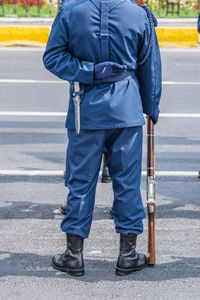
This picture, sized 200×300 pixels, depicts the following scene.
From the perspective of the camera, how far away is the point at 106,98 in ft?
14.9

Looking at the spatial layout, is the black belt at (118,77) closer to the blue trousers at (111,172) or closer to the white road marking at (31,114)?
the blue trousers at (111,172)

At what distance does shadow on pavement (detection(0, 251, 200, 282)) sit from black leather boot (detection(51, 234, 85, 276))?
39 mm

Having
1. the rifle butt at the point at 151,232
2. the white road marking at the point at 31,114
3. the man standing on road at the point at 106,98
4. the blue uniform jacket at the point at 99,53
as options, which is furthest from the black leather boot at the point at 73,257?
the white road marking at the point at 31,114

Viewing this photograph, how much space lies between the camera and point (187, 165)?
7492mm

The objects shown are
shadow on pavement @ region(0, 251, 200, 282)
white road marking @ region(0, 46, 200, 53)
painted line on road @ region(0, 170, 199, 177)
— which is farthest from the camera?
white road marking @ region(0, 46, 200, 53)

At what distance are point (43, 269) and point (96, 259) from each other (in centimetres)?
38

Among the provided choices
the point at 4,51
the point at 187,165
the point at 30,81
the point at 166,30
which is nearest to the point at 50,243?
the point at 187,165

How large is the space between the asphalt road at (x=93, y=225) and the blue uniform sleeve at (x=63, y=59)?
123cm

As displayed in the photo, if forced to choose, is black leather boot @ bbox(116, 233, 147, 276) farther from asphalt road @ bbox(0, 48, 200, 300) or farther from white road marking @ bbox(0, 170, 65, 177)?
white road marking @ bbox(0, 170, 65, 177)

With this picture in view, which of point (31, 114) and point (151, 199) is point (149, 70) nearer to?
point (151, 199)

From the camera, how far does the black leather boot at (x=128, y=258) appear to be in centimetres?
473

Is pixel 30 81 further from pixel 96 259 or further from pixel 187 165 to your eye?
pixel 96 259

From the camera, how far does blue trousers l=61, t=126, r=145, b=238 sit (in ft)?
15.2

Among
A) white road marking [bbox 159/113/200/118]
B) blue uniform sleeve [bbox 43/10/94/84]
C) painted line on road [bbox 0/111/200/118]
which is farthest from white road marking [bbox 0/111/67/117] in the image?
blue uniform sleeve [bbox 43/10/94/84]
